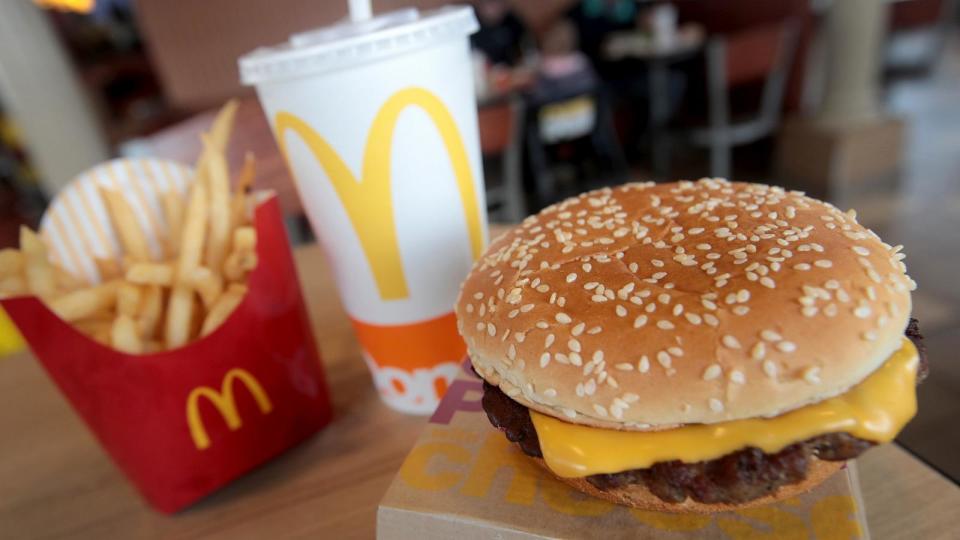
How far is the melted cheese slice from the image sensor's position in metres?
0.76

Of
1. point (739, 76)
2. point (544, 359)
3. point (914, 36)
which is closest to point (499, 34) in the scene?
point (739, 76)

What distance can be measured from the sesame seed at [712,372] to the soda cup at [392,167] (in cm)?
63

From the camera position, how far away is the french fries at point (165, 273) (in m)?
1.07

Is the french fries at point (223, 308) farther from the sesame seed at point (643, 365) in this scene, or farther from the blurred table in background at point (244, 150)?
the blurred table in background at point (244, 150)

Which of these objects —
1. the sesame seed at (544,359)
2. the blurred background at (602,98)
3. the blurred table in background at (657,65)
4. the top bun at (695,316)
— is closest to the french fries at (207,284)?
the top bun at (695,316)

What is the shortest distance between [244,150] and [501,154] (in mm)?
1807

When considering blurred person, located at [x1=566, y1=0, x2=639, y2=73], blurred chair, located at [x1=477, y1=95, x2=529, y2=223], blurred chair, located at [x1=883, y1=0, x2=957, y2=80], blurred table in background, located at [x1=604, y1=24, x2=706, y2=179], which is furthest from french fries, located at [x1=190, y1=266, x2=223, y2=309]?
blurred chair, located at [x1=883, y1=0, x2=957, y2=80]

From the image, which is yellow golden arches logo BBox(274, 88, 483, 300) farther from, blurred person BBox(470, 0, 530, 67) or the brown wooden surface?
blurred person BBox(470, 0, 530, 67)

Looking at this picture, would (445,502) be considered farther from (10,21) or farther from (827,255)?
(10,21)

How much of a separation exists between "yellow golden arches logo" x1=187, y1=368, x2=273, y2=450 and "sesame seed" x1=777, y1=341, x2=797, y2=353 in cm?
96

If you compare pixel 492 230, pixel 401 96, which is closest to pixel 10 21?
pixel 492 230

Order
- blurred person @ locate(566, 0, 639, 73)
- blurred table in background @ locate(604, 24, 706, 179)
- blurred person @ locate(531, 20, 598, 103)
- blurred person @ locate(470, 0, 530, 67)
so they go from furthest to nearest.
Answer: blurred person @ locate(566, 0, 639, 73), blurred person @ locate(470, 0, 530, 67), blurred table in background @ locate(604, 24, 706, 179), blurred person @ locate(531, 20, 598, 103)

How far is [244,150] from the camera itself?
277cm

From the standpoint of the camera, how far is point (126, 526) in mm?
1151
